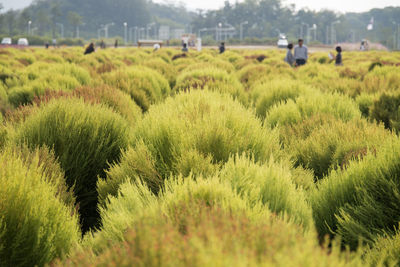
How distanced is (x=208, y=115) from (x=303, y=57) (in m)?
15.0

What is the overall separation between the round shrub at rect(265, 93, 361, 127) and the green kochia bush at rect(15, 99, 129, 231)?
2.37 m

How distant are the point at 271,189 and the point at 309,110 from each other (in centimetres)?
346

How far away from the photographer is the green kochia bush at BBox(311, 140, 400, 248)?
2.29 m

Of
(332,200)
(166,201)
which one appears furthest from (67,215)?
(332,200)

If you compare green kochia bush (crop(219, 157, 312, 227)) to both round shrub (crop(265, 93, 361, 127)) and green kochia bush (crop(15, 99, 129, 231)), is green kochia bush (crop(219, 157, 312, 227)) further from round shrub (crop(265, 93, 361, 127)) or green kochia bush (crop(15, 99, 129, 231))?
round shrub (crop(265, 93, 361, 127))

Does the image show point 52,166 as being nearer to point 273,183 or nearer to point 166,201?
point 166,201

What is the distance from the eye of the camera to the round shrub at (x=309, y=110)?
201 inches

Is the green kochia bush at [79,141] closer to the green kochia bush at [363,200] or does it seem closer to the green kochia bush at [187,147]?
the green kochia bush at [187,147]

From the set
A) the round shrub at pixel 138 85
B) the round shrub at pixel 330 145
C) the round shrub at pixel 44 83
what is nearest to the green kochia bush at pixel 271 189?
the round shrub at pixel 330 145

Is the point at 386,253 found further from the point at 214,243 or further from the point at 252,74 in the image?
the point at 252,74

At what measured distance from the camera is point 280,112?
5.29 m

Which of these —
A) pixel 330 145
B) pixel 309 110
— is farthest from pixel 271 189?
pixel 309 110

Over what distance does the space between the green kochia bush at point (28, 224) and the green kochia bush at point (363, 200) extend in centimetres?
146

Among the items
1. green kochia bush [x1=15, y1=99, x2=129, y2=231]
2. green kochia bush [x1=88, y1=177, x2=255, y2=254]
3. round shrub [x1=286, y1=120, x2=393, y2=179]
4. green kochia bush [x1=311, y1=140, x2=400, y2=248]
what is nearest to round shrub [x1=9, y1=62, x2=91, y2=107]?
green kochia bush [x1=15, y1=99, x2=129, y2=231]
